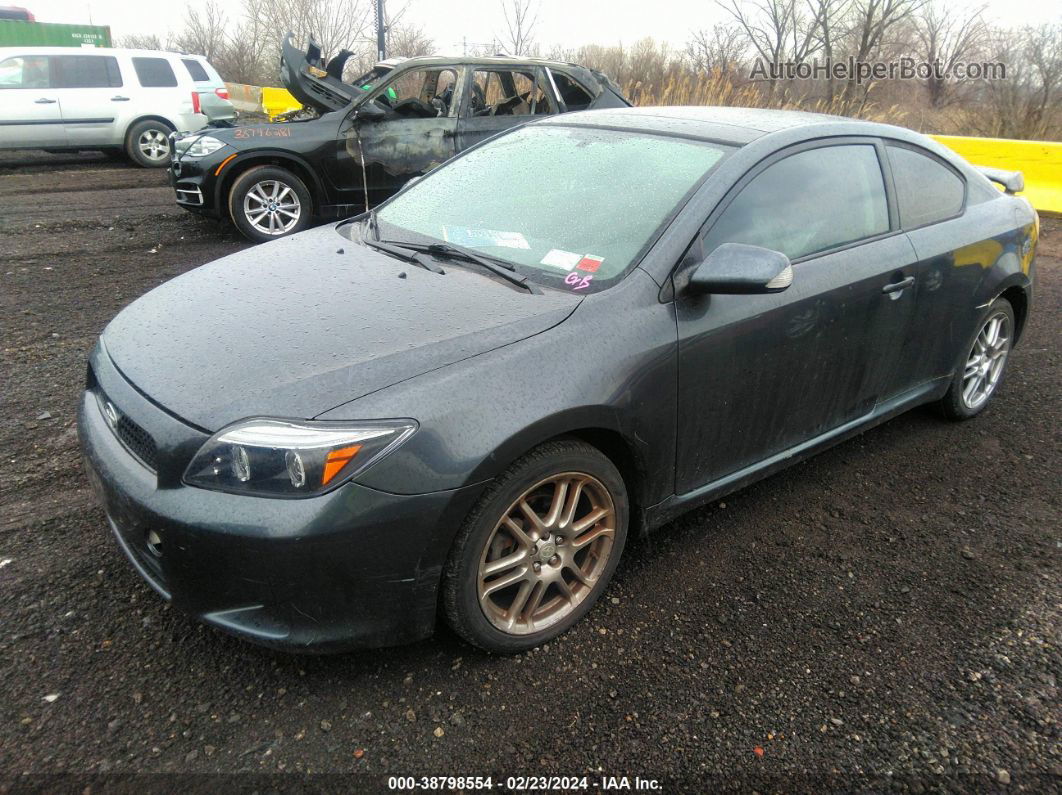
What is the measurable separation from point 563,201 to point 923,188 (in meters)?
1.82

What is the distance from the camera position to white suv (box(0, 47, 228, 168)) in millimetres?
11617

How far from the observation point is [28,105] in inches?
458

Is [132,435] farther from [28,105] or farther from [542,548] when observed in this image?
[28,105]

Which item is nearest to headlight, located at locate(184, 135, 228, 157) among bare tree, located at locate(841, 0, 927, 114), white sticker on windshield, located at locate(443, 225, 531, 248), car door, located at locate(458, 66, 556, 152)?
car door, located at locate(458, 66, 556, 152)

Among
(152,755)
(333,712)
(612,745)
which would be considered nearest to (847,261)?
(612,745)

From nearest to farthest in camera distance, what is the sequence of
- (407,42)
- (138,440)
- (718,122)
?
(138,440), (718,122), (407,42)

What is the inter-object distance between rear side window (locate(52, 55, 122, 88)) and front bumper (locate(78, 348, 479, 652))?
1224cm

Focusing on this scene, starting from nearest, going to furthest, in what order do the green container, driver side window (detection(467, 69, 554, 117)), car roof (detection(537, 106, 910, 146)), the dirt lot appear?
the dirt lot < car roof (detection(537, 106, 910, 146)) < driver side window (detection(467, 69, 554, 117)) < the green container

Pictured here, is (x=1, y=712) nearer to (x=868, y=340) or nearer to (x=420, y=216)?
(x=420, y=216)

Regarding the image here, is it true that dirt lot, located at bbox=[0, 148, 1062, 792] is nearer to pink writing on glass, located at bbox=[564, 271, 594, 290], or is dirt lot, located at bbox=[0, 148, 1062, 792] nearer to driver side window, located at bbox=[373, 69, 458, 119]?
pink writing on glass, located at bbox=[564, 271, 594, 290]

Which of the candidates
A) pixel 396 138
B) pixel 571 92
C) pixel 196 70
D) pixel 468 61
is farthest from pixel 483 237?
pixel 196 70

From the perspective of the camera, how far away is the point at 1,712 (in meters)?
2.23

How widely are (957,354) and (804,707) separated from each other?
2.32 metres

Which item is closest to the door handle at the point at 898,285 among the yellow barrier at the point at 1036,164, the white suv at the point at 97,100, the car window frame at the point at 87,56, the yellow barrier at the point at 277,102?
the yellow barrier at the point at 1036,164
